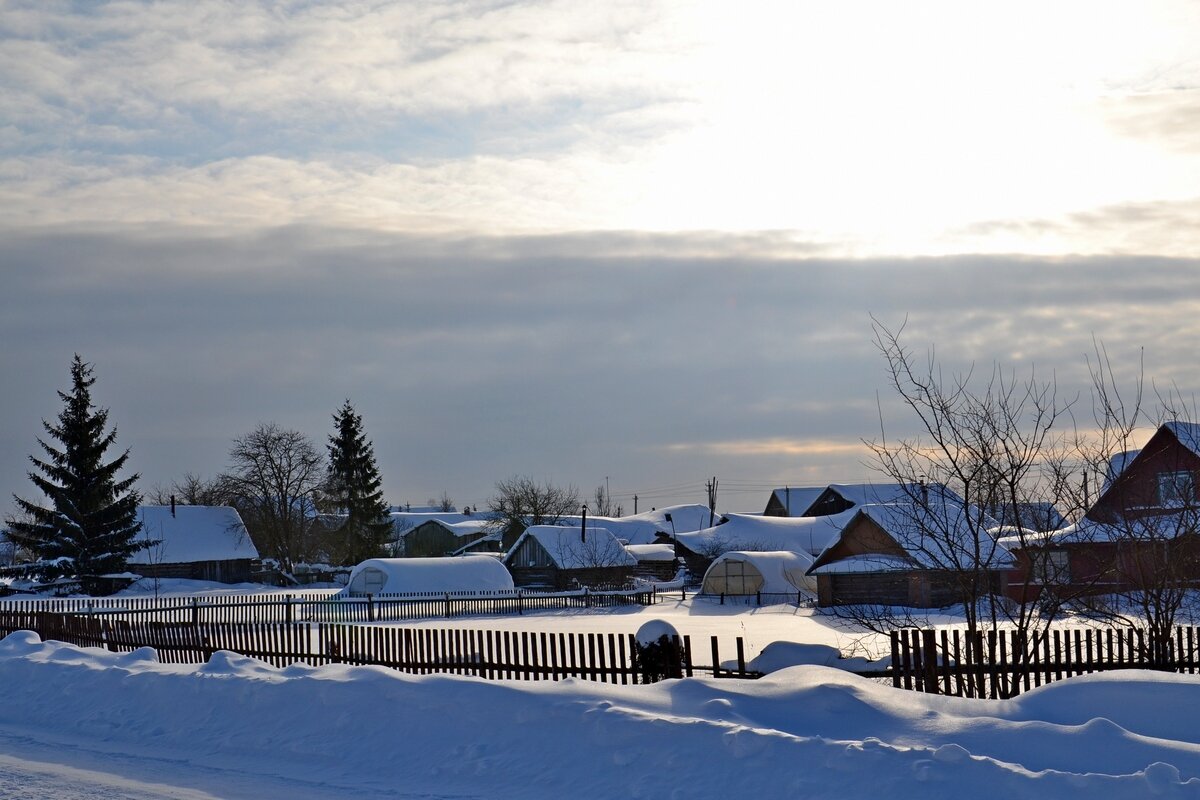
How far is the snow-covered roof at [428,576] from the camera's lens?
52750 millimetres

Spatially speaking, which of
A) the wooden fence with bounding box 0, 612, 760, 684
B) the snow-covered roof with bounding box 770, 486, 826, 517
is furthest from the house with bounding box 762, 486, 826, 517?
the wooden fence with bounding box 0, 612, 760, 684

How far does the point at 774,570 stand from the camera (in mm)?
61000

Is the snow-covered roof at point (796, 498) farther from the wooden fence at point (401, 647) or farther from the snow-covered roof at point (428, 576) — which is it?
the wooden fence at point (401, 647)

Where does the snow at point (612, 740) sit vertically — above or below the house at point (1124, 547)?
below

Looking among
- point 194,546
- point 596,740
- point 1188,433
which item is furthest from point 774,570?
point 596,740

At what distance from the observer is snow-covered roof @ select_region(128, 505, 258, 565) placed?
7356 cm

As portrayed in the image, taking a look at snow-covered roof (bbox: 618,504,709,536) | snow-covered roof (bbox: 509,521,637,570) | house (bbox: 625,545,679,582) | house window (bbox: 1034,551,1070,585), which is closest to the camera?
house window (bbox: 1034,551,1070,585)

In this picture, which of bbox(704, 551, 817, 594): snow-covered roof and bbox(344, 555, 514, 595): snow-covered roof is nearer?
bbox(344, 555, 514, 595): snow-covered roof

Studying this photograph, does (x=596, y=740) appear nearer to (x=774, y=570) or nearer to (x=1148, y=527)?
(x=1148, y=527)

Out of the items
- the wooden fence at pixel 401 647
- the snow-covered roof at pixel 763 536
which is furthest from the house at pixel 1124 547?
the snow-covered roof at pixel 763 536

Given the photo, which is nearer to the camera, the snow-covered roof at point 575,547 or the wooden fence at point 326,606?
the wooden fence at point 326,606

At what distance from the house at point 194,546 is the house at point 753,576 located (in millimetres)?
33268

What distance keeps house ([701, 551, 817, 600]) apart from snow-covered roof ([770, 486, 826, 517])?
50.7 meters

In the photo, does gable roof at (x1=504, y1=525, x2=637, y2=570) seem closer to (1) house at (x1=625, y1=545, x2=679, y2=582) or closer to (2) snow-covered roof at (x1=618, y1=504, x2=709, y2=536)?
(1) house at (x1=625, y1=545, x2=679, y2=582)
